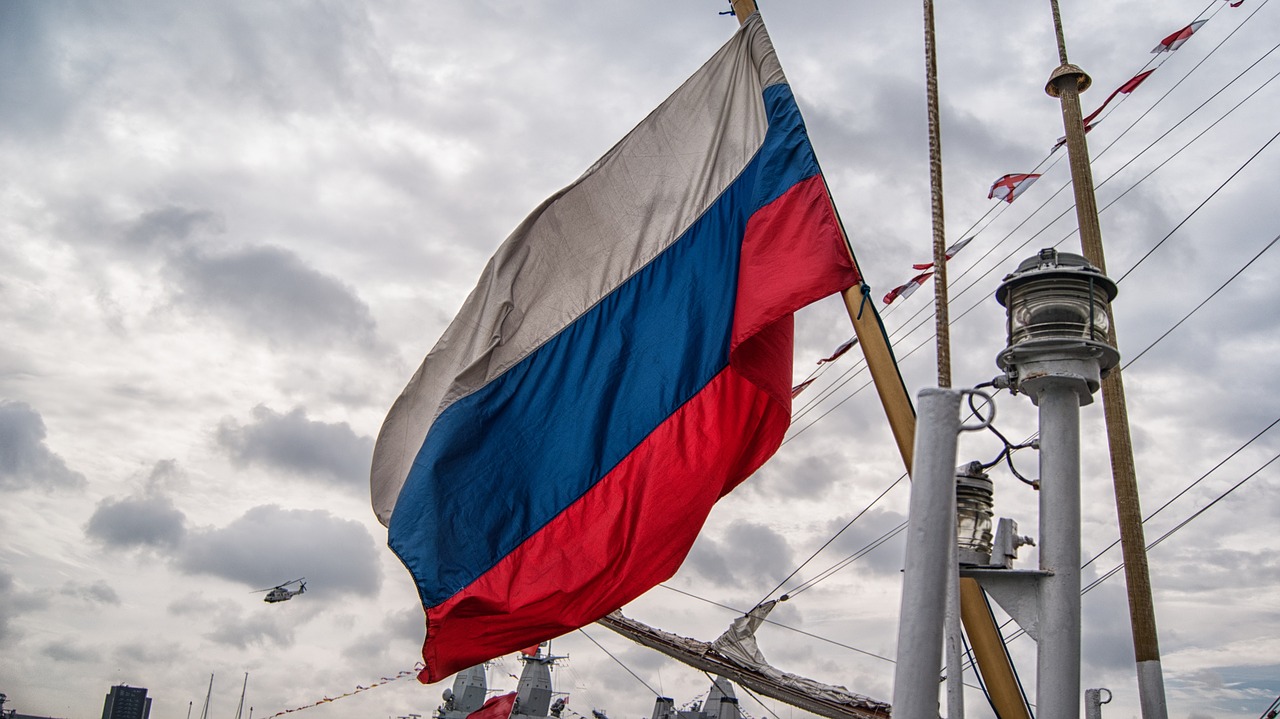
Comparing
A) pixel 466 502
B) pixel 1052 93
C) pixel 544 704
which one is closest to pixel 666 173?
pixel 466 502

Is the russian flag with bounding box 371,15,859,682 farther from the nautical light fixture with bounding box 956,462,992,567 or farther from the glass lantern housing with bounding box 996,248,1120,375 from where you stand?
the nautical light fixture with bounding box 956,462,992,567

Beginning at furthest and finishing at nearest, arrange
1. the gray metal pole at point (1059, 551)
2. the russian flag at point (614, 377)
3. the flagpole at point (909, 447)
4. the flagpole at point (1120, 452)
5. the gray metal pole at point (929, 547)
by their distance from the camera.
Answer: the flagpole at point (1120, 452)
the russian flag at point (614, 377)
the flagpole at point (909, 447)
the gray metal pole at point (1059, 551)
the gray metal pole at point (929, 547)

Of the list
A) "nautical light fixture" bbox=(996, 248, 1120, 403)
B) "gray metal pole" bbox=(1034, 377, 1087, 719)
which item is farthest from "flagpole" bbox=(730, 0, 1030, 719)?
"nautical light fixture" bbox=(996, 248, 1120, 403)

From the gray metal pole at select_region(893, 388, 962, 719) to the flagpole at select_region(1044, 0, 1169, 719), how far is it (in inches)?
163

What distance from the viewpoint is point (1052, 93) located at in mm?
9789

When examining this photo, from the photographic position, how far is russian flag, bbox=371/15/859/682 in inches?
246

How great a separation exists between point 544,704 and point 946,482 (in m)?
37.1

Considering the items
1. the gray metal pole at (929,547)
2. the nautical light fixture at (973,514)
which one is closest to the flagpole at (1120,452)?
the nautical light fixture at (973,514)

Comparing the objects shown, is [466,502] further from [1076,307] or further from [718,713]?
[718,713]

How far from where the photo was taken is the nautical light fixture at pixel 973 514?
3873mm

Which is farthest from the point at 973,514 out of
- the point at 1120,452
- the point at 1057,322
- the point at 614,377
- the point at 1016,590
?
the point at 1120,452

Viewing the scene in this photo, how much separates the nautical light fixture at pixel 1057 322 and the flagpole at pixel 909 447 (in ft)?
2.84

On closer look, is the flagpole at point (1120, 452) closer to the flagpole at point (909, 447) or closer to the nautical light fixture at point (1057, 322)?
the flagpole at point (909, 447)

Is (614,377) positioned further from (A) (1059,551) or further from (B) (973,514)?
(A) (1059,551)
